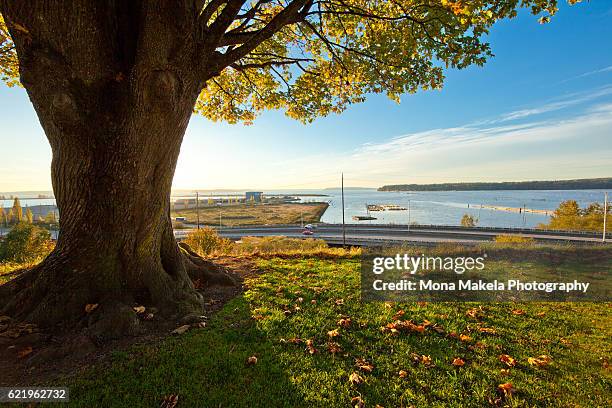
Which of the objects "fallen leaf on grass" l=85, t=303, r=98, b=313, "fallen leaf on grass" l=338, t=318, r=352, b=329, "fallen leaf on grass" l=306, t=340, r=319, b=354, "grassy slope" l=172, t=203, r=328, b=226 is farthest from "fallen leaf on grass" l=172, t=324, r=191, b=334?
"grassy slope" l=172, t=203, r=328, b=226

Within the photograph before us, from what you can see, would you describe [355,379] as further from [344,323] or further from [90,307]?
[90,307]

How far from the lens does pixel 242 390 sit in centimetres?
250

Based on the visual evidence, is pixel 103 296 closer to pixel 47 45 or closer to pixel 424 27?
pixel 47 45

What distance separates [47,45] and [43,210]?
708 ft

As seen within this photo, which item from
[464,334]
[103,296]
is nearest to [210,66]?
[103,296]

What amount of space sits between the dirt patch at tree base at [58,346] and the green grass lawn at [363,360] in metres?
0.23

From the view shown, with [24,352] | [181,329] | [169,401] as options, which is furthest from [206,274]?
[169,401]

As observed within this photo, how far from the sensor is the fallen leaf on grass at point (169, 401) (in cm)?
231

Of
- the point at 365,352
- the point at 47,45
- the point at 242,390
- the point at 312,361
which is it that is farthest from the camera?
the point at 47,45

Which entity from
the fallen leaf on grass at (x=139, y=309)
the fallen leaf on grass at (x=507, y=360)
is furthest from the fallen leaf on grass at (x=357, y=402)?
the fallen leaf on grass at (x=139, y=309)

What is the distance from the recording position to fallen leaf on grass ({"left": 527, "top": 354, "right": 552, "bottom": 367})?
2937 mm

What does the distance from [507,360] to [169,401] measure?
11.5 feet

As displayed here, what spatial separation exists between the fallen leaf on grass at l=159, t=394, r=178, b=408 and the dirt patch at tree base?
3.33 feet

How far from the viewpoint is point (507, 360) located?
298 centimetres
